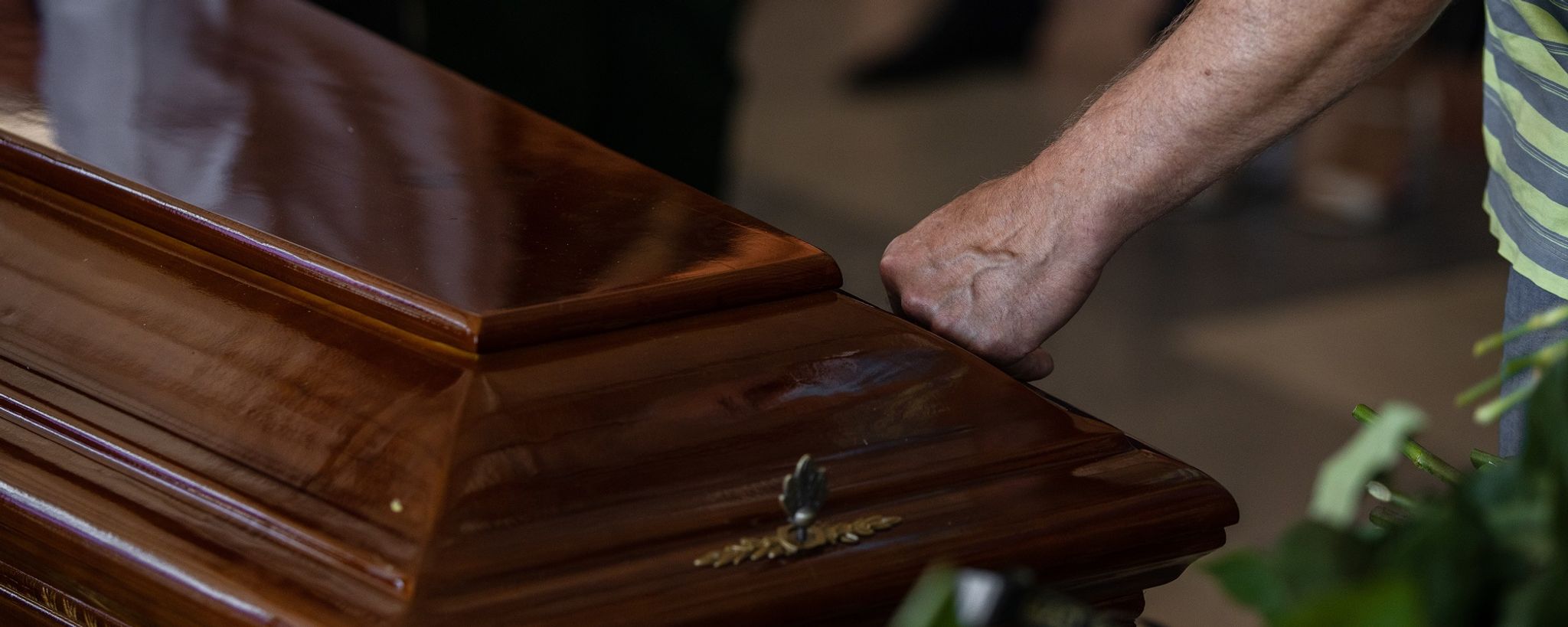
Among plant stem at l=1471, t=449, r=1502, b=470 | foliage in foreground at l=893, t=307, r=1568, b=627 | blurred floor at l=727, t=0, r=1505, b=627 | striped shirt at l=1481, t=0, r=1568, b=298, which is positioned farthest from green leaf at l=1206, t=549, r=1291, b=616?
blurred floor at l=727, t=0, r=1505, b=627

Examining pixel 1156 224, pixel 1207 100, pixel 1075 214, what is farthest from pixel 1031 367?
pixel 1156 224

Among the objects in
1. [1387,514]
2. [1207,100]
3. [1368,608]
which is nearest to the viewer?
[1368,608]

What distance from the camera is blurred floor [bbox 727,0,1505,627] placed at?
10.0ft

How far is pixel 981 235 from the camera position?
986mm

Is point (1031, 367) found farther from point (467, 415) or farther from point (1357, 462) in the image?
point (1357, 462)

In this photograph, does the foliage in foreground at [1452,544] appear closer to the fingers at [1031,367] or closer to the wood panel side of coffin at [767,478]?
the wood panel side of coffin at [767,478]

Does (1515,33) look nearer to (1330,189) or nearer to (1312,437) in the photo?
(1312,437)

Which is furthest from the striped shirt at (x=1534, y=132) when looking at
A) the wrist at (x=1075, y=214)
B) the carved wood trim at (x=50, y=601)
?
the carved wood trim at (x=50, y=601)

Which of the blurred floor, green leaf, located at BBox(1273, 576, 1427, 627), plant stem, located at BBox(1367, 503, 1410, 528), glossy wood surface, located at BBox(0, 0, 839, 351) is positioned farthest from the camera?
the blurred floor

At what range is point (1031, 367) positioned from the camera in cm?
97

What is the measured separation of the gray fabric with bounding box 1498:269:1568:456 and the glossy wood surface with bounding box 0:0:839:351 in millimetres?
504

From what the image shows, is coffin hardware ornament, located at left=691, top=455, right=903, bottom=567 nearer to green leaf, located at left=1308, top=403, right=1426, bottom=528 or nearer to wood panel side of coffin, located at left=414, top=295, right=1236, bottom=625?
wood panel side of coffin, located at left=414, top=295, right=1236, bottom=625

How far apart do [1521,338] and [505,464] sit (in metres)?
0.77

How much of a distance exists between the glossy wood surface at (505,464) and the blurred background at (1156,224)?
1290 mm
